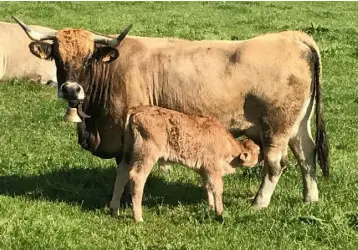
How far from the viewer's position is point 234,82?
8.00 meters

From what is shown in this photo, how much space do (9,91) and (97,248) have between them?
8.41m

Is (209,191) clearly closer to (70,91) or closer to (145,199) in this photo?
(145,199)

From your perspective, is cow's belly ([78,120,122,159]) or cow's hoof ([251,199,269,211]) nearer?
cow's hoof ([251,199,269,211])

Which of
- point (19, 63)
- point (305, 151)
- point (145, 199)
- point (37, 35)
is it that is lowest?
point (19, 63)

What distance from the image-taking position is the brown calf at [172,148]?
7.41m

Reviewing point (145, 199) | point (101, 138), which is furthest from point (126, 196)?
point (101, 138)

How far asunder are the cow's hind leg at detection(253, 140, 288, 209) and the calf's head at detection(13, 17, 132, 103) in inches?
85.7

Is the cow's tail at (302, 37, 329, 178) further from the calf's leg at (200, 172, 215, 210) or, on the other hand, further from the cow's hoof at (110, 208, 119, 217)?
the cow's hoof at (110, 208, 119, 217)

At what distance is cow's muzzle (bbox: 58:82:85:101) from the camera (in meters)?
7.42

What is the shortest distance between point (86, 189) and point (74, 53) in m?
2.05

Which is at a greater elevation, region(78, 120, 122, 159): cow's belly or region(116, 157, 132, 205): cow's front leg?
region(78, 120, 122, 159): cow's belly

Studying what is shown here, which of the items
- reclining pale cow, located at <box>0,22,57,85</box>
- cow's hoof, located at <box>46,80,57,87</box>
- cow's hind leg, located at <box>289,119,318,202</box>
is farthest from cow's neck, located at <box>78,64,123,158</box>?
reclining pale cow, located at <box>0,22,57,85</box>

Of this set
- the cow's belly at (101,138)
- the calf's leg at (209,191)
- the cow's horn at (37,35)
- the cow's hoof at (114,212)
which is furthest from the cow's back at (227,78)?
the cow's hoof at (114,212)

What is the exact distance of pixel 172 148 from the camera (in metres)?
7.51
